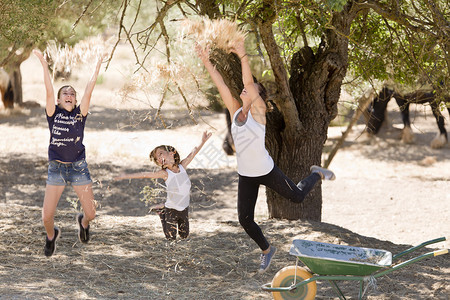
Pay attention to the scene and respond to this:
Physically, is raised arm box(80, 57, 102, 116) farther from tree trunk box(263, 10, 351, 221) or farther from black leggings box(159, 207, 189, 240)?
tree trunk box(263, 10, 351, 221)

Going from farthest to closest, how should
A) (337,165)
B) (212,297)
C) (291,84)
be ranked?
(337,165) → (291,84) → (212,297)

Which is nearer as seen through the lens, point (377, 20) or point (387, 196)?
point (377, 20)

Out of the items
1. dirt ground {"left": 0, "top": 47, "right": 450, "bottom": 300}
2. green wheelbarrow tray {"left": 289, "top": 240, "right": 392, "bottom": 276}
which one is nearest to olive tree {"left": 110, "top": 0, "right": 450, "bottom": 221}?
dirt ground {"left": 0, "top": 47, "right": 450, "bottom": 300}

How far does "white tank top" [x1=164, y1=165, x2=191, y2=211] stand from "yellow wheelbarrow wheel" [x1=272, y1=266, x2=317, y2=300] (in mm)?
1147

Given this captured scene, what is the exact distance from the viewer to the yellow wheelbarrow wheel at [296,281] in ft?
14.3

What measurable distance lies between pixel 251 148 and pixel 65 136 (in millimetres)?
1497

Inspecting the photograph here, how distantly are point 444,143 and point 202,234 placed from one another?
12354mm

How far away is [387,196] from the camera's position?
12.0 meters

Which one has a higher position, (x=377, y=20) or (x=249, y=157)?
(x=377, y=20)

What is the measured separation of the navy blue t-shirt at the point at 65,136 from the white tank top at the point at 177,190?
0.78 m

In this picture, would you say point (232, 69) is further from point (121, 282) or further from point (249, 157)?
Result: point (121, 282)

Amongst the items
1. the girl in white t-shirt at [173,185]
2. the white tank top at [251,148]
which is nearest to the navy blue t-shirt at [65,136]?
the girl in white t-shirt at [173,185]

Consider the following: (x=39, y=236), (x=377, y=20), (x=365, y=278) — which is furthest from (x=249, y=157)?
(x=377, y=20)

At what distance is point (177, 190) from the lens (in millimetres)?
5074
